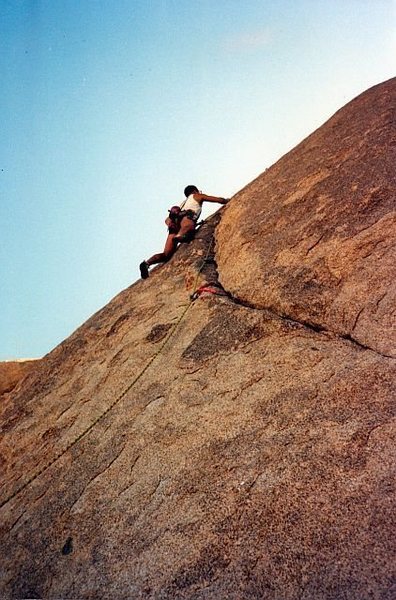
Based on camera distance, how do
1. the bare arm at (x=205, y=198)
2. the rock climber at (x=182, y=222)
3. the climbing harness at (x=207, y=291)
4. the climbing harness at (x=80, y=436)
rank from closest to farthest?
the climbing harness at (x=80, y=436) → the climbing harness at (x=207, y=291) → the rock climber at (x=182, y=222) → the bare arm at (x=205, y=198)

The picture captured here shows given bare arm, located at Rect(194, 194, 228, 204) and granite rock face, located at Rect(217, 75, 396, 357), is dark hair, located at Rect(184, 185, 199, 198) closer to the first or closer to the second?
bare arm, located at Rect(194, 194, 228, 204)

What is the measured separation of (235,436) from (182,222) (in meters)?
3.91

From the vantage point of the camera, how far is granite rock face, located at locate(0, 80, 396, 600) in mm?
2059

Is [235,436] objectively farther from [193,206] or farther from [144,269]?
[193,206]

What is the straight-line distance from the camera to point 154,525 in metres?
2.48

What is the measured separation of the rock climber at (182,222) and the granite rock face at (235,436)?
884 mm

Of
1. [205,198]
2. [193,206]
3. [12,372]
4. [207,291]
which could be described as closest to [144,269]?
[193,206]

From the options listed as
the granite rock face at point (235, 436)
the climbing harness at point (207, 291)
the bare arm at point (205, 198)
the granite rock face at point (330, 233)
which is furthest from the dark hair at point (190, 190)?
the climbing harness at point (207, 291)

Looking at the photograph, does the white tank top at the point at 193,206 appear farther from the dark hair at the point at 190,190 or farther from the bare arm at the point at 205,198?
the dark hair at the point at 190,190

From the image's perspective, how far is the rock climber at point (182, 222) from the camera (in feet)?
19.0

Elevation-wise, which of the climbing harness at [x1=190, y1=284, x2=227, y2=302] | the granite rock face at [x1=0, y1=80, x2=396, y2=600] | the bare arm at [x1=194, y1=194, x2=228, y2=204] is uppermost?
the bare arm at [x1=194, y1=194, x2=228, y2=204]

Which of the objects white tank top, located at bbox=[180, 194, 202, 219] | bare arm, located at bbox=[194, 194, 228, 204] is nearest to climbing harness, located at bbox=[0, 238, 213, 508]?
white tank top, located at bbox=[180, 194, 202, 219]

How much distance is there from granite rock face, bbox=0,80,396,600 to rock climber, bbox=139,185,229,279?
2.90 ft

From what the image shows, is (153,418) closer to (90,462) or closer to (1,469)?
(90,462)
